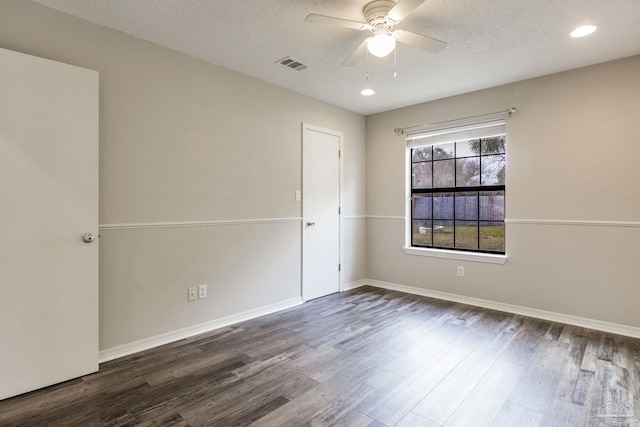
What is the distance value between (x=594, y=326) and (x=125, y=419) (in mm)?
3932

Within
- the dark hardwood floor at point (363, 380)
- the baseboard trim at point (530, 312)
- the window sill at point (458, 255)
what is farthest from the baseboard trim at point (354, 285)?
the dark hardwood floor at point (363, 380)

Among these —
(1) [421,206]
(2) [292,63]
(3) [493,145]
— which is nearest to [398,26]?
(2) [292,63]

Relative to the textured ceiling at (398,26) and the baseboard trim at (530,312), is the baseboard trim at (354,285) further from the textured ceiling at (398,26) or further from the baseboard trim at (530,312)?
the textured ceiling at (398,26)

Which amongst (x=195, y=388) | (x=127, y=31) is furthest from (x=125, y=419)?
(x=127, y=31)

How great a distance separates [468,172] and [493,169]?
0.29 meters

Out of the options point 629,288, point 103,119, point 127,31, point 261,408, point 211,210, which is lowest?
point 261,408

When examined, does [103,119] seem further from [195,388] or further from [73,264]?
[195,388]

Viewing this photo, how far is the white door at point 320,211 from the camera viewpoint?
160 inches

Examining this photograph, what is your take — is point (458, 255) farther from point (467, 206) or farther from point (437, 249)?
point (467, 206)

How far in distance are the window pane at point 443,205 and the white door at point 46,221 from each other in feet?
12.3

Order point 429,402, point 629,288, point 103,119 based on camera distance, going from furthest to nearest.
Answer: point 629,288 < point 103,119 < point 429,402

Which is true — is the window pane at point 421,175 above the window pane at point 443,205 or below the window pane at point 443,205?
above

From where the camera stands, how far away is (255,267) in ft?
11.5

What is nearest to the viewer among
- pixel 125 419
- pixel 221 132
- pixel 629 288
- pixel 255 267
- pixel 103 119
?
pixel 125 419
